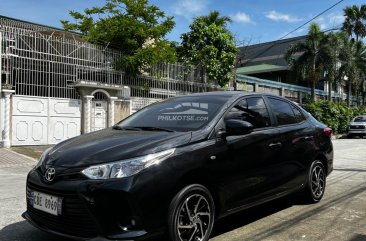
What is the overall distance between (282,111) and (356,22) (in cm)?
4133

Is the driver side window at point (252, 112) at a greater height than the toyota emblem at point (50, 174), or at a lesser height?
greater

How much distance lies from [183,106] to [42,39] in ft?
40.0

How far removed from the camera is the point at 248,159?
4684 millimetres

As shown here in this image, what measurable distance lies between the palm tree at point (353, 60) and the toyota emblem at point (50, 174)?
36295 millimetres

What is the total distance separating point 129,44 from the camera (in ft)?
61.1

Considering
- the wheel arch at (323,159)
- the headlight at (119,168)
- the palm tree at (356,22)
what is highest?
the palm tree at (356,22)

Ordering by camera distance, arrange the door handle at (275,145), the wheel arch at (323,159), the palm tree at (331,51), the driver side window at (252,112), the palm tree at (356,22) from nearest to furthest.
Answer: the driver side window at (252,112), the door handle at (275,145), the wheel arch at (323,159), the palm tree at (331,51), the palm tree at (356,22)

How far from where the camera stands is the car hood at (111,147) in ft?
12.2

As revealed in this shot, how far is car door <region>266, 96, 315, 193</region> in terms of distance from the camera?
534 cm

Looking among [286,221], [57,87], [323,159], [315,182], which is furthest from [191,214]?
[57,87]

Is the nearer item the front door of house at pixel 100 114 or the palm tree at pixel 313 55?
the front door of house at pixel 100 114

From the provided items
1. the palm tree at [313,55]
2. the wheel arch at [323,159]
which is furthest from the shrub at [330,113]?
the wheel arch at [323,159]

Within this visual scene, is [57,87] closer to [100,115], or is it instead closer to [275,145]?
[100,115]

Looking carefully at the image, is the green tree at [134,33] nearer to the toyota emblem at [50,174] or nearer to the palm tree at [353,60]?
the toyota emblem at [50,174]
